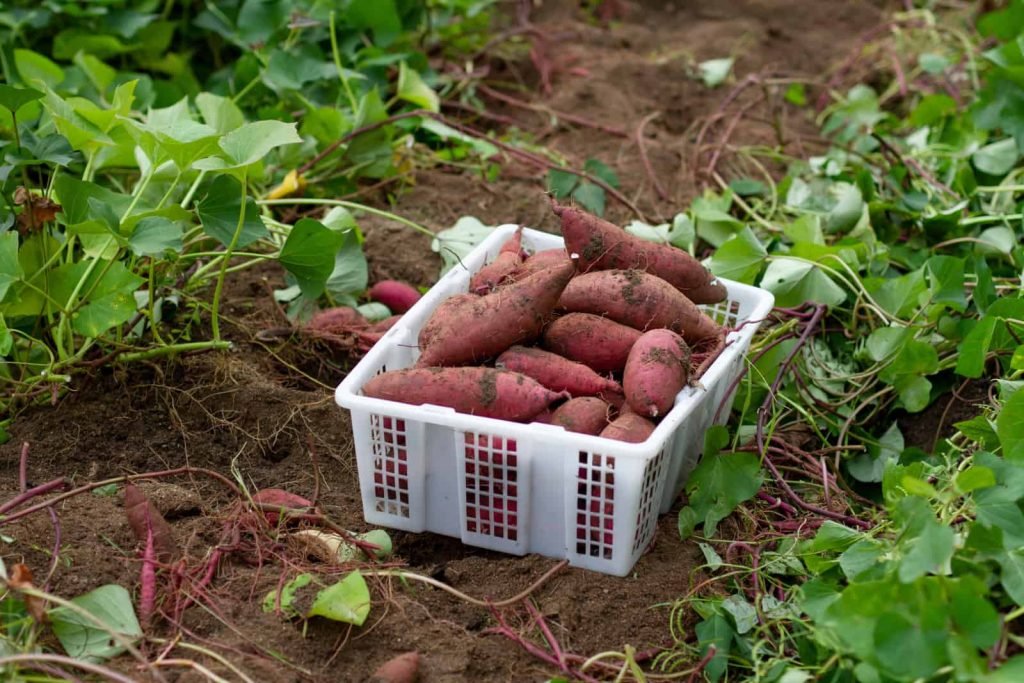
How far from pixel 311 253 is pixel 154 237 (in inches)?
12.2

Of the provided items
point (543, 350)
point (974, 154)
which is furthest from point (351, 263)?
point (974, 154)

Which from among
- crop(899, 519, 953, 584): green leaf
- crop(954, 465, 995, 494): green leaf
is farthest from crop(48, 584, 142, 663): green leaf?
crop(954, 465, 995, 494): green leaf

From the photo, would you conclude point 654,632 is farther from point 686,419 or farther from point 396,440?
point 396,440

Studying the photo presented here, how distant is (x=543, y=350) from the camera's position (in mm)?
2049

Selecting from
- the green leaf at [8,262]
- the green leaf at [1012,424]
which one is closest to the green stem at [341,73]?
the green leaf at [8,262]

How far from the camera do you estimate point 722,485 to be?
79.7 inches

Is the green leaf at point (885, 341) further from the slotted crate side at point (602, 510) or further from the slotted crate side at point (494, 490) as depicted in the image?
the slotted crate side at point (494, 490)

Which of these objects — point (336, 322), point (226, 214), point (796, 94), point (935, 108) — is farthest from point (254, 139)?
point (796, 94)

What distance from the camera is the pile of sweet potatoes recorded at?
1910mm

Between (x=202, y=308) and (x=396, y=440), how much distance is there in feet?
2.66

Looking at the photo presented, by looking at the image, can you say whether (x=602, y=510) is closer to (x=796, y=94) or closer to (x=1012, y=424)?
(x=1012, y=424)

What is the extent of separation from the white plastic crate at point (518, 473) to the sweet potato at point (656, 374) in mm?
31

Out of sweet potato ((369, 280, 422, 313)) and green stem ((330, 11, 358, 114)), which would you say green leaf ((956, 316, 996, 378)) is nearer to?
sweet potato ((369, 280, 422, 313))

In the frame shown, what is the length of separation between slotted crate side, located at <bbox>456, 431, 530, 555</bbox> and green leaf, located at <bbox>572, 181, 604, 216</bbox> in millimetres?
1102
